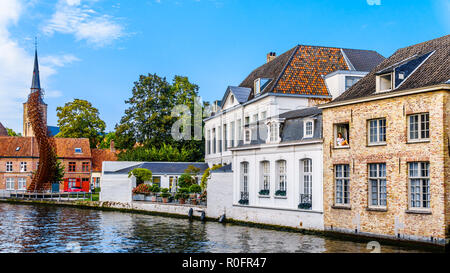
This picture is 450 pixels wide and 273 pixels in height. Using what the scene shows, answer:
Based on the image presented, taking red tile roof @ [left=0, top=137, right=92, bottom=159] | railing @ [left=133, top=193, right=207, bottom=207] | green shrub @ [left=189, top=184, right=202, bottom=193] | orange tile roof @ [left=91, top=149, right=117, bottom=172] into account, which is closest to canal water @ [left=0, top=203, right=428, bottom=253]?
railing @ [left=133, top=193, right=207, bottom=207]

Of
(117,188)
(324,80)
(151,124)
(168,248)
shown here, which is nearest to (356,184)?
(168,248)

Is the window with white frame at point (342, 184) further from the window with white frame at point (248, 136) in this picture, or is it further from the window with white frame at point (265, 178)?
the window with white frame at point (248, 136)

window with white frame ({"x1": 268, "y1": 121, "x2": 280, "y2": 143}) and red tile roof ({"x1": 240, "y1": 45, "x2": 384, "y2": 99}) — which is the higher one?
red tile roof ({"x1": 240, "y1": 45, "x2": 384, "y2": 99})

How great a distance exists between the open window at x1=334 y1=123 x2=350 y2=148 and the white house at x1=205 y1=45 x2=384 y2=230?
719 millimetres

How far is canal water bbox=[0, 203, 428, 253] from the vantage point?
1794 cm

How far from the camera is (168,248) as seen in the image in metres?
18.3

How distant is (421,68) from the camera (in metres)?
19.5

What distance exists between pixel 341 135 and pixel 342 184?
194 cm

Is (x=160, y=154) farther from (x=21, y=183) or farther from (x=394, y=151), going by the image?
(x=394, y=151)

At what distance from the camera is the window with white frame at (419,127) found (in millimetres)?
17778

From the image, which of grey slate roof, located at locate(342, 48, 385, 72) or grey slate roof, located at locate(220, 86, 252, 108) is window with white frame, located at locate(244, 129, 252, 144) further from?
grey slate roof, located at locate(342, 48, 385, 72)

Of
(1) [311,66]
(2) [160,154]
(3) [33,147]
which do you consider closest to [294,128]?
(1) [311,66]

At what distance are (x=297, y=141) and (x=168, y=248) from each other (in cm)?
752
